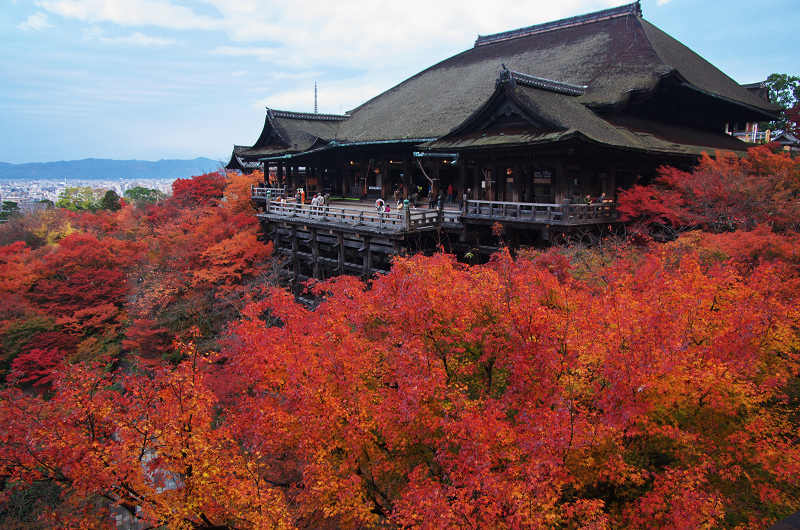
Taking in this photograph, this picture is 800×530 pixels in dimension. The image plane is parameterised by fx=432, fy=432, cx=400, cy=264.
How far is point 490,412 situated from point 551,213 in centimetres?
1063

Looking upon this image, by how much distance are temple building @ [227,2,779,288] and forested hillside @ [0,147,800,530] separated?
5.80 meters

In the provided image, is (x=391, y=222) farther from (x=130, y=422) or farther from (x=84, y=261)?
(x=84, y=261)

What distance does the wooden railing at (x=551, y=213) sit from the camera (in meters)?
16.9

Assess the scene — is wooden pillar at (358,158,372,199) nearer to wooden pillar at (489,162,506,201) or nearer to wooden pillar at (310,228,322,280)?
wooden pillar at (310,228,322,280)

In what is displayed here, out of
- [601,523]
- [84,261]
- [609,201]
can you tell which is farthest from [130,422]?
[84,261]

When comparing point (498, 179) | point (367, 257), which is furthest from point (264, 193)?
point (498, 179)

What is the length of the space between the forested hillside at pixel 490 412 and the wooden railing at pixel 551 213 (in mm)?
2792

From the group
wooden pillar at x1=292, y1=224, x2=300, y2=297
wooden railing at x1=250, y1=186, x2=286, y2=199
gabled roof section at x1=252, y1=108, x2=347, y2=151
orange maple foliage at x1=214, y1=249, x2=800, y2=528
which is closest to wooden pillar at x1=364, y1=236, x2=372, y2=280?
wooden pillar at x1=292, y1=224, x2=300, y2=297

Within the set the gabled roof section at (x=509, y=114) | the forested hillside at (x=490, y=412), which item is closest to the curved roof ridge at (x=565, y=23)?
the gabled roof section at (x=509, y=114)

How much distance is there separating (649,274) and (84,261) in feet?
102

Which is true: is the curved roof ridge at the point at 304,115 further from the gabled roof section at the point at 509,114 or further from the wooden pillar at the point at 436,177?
the gabled roof section at the point at 509,114

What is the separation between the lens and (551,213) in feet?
56.1

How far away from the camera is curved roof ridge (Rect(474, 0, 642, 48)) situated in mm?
27781

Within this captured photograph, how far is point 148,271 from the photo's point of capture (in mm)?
28047
